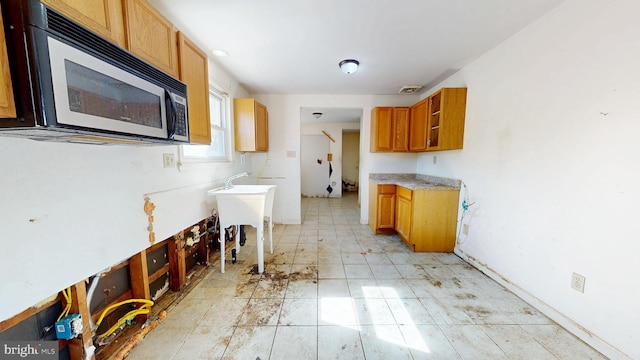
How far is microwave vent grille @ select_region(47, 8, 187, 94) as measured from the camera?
66 centimetres

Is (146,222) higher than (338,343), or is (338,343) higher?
(146,222)

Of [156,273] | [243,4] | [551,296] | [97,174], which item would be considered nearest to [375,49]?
[243,4]

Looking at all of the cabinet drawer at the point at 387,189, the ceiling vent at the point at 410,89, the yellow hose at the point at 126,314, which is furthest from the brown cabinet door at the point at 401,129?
the yellow hose at the point at 126,314

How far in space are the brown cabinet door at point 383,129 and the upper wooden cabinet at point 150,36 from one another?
8.97 feet

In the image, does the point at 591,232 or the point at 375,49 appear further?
the point at 375,49

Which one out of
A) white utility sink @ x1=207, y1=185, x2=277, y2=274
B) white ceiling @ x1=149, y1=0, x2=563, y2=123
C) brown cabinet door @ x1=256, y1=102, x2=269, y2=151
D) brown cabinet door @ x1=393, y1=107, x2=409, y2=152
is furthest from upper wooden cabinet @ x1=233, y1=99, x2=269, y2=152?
brown cabinet door @ x1=393, y1=107, x2=409, y2=152

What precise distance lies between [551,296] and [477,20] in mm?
2186

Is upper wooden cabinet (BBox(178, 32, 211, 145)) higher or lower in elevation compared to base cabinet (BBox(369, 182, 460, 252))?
higher

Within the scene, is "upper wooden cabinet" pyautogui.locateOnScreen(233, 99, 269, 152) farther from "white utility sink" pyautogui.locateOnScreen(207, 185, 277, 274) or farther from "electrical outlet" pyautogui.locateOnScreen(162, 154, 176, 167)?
"electrical outlet" pyautogui.locateOnScreen(162, 154, 176, 167)

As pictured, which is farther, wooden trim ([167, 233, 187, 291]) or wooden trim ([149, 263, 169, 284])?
wooden trim ([167, 233, 187, 291])

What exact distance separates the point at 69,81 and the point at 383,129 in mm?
3326

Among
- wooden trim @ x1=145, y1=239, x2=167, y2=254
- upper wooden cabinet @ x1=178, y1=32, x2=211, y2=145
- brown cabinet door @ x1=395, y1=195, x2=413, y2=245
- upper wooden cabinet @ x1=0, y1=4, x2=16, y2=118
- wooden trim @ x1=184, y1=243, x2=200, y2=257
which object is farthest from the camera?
brown cabinet door @ x1=395, y1=195, x2=413, y2=245

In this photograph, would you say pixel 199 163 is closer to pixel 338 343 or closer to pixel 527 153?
pixel 338 343

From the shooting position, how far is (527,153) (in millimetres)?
1771
